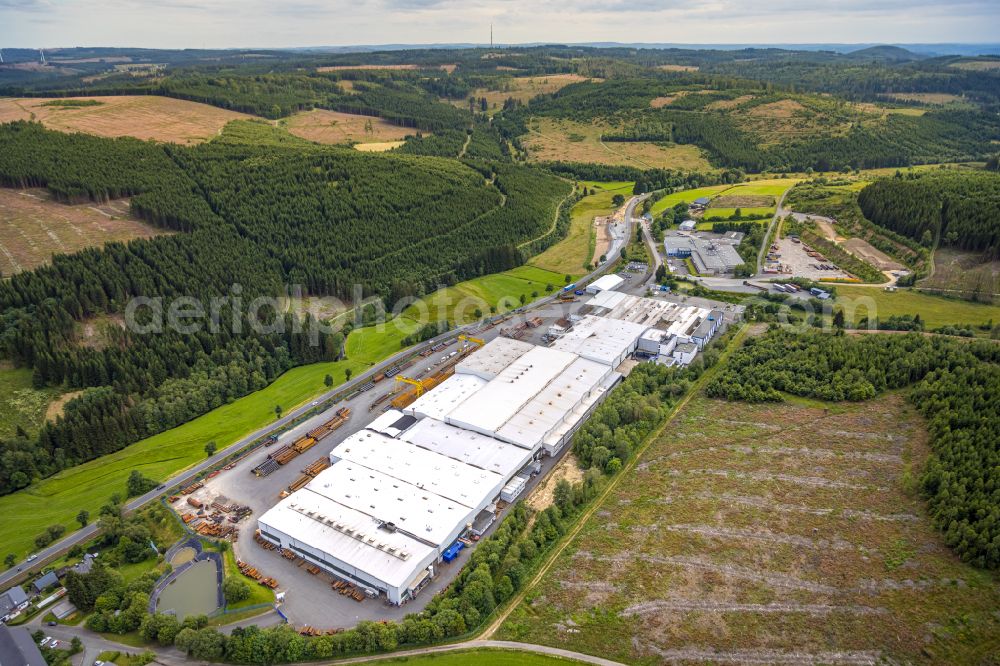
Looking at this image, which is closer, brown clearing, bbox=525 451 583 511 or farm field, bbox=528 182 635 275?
brown clearing, bbox=525 451 583 511

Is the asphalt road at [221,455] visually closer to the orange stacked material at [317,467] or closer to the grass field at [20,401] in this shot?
the orange stacked material at [317,467]

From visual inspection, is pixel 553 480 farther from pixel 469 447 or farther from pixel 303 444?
pixel 303 444

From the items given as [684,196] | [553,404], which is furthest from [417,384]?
[684,196]

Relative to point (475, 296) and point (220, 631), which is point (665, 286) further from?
point (220, 631)

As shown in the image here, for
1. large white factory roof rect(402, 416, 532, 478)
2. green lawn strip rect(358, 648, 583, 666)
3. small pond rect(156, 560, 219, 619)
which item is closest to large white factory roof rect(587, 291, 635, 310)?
large white factory roof rect(402, 416, 532, 478)

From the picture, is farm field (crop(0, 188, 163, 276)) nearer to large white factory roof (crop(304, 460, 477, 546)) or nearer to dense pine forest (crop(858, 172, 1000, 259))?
large white factory roof (crop(304, 460, 477, 546))

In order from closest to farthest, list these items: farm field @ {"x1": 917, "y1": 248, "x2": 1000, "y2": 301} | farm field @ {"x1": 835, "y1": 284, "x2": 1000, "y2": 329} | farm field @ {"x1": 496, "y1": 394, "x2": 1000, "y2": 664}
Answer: farm field @ {"x1": 496, "y1": 394, "x2": 1000, "y2": 664}
farm field @ {"x1": 835, "y1": 284, "x2": 1000, "y2": 329}
farm field @ {"x1": 917, "y1": 248, "x2": 1000, "y2": 301}

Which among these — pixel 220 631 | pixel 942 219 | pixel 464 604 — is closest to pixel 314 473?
pixel 220 631
